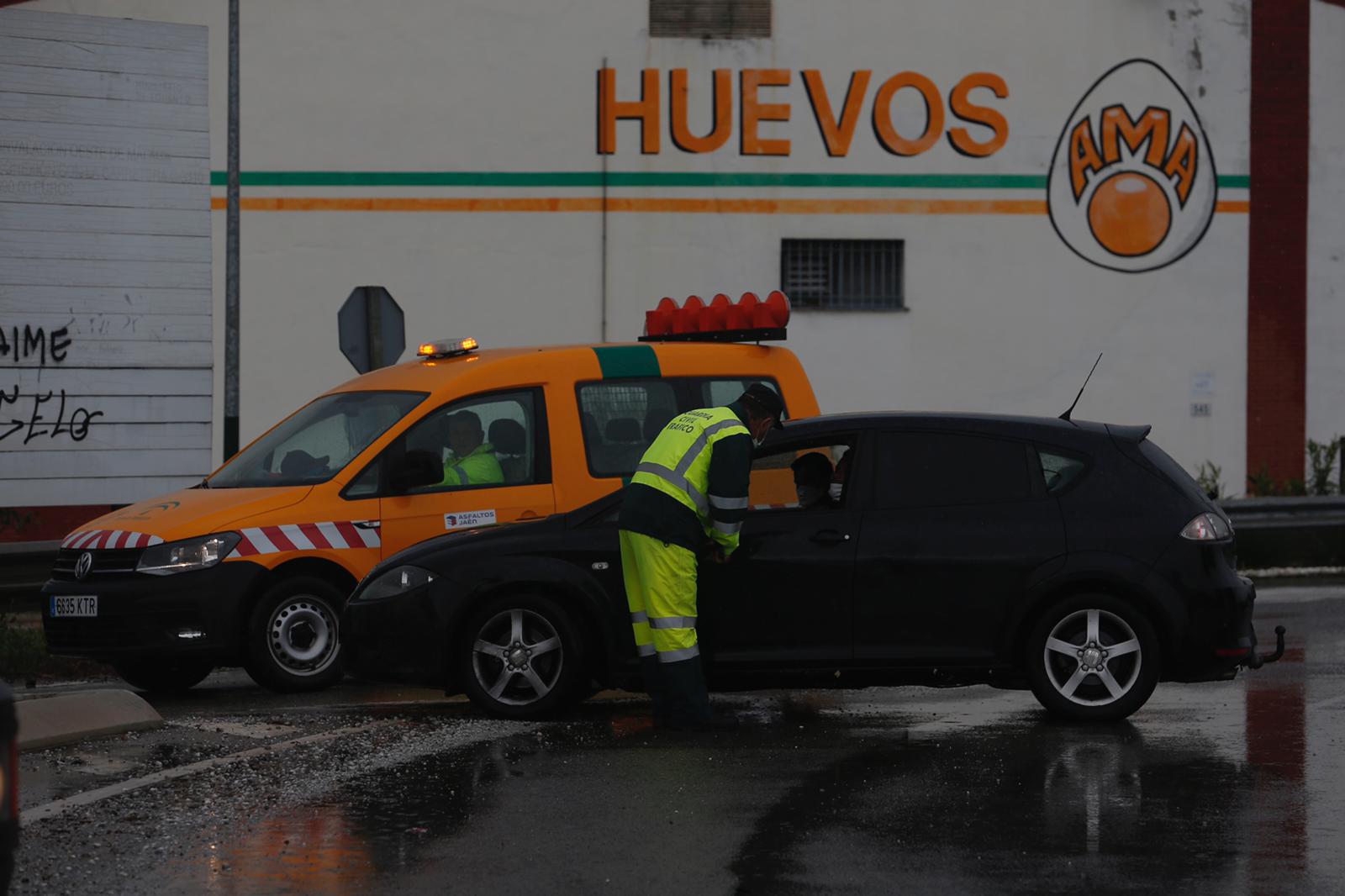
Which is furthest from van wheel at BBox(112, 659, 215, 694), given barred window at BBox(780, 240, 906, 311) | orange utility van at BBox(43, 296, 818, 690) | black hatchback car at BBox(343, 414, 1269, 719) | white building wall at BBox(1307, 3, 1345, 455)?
white building wall at BBox(1307, 3, 1345, 455)

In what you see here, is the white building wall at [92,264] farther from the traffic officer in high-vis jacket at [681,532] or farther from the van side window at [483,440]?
the traffic officer in high-vis jacket at [681,532]

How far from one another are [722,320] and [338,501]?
2.54 metres

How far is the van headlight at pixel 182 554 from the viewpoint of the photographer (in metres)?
10.5

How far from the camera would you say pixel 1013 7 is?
22.8 meters

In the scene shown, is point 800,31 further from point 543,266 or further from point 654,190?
point 543,266

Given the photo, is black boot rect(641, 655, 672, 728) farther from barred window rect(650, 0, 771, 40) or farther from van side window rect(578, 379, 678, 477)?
barred window rect(650, 0, 771, 40)

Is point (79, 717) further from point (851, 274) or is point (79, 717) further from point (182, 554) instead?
point (851, 274)

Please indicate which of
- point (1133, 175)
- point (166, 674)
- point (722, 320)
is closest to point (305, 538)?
point (166, 674)

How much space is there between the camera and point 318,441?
1123cm

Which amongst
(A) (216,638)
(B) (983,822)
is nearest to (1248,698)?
(B) (983,822)

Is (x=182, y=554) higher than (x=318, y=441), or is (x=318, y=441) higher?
(x=318, y=441)

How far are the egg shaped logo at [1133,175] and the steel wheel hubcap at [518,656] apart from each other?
1468 centimetres

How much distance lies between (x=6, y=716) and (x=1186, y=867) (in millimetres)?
3633

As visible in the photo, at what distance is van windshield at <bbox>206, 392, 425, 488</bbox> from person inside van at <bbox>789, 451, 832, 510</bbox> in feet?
8.16
